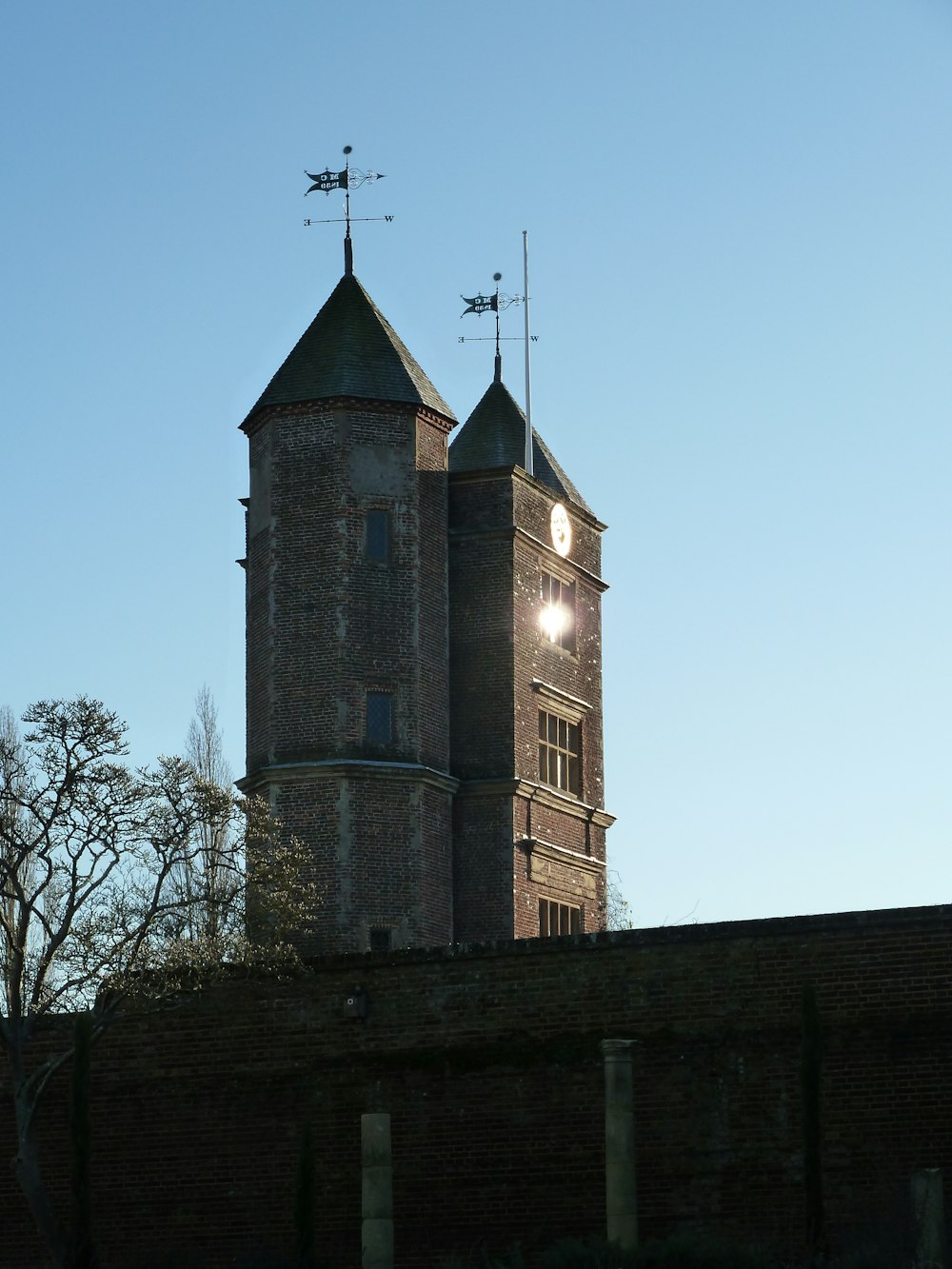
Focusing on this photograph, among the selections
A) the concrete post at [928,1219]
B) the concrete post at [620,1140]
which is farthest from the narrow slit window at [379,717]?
the concrete post at [928,1219]

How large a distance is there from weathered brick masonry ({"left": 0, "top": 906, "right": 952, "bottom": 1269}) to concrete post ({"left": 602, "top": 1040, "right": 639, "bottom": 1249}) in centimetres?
182

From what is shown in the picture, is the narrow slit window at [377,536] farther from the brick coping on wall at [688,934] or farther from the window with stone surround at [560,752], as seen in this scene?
the brick coping on wall at [688,934]

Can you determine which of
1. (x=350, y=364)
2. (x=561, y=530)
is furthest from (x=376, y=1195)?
(x=561, y=530)

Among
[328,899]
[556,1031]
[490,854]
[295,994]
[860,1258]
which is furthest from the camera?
[490,854]

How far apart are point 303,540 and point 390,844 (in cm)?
567

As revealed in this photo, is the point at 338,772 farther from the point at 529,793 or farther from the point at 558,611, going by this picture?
the point at 558,611

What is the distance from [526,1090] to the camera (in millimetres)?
26344

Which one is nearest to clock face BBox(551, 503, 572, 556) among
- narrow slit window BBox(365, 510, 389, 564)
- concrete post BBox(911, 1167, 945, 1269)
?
narrow slit window BBox(365, 510, 389, 564)

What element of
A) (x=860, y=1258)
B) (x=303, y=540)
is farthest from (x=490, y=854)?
(x=860, y=1258)

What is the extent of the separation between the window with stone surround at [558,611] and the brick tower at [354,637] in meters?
2.86

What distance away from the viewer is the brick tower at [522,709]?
125 feet

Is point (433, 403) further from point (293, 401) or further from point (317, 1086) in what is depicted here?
point (317, 1086)

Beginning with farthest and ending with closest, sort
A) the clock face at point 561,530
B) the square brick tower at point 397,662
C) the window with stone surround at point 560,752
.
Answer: the clock face at point 561,530 < the window with stone surround at point 560,752 < the square brick tower at point 397,662

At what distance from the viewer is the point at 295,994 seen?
28.4m
